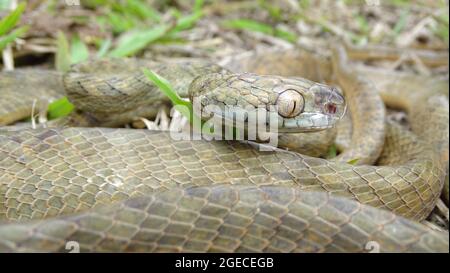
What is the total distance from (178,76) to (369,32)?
Answer: 3.30 meters

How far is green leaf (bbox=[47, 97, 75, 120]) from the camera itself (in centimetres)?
375

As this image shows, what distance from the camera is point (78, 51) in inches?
183

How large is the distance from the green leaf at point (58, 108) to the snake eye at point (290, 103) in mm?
1759

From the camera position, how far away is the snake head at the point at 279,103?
271cm

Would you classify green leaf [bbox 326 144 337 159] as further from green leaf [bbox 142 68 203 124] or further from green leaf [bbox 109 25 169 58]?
green leaf [bbox 109 25 169 58]

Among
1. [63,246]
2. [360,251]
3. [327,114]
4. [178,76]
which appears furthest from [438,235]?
[178,76]

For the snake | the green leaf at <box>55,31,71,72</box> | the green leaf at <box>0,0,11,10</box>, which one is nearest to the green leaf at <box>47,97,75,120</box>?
the snake

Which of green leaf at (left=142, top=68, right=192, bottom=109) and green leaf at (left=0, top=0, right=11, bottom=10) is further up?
green leaf at (left=0, top=0, right=11, bottom=10)

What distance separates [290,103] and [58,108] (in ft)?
6.32

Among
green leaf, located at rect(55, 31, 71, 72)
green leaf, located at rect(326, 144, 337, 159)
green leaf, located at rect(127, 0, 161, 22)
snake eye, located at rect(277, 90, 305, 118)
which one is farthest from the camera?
green leaf, located at rect(127, 0, 161, 22)

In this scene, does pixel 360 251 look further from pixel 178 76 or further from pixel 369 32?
pixel 369 32

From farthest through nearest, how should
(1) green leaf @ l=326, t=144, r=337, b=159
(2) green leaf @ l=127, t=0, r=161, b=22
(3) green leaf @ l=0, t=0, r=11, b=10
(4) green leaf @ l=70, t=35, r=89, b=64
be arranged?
(2) green leaf @ l=127, t=0, r=161, b=22, (3) green leaf @ l=0, t=0, r=11, b=10, (4) green leaf @ l=70, t=35, r=89, b=64, (1) green leaf @ l=326, t=144, r=337, b=159

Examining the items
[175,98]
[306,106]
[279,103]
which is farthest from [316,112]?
[175,98]

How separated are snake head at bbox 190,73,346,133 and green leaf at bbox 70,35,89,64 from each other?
84.2 inches
